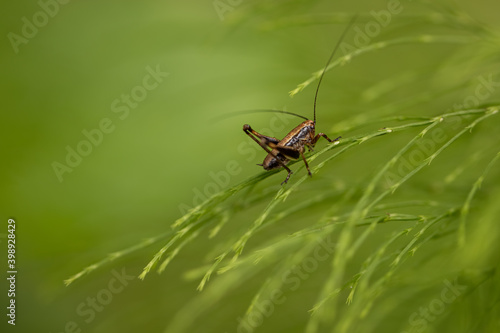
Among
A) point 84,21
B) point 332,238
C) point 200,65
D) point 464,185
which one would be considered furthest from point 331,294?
point 84,21

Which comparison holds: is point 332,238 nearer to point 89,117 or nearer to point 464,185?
point 464,185

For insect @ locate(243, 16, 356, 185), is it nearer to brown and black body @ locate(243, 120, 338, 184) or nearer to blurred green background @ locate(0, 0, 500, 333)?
brown and black body @ locate(243, 120, 338, 184)

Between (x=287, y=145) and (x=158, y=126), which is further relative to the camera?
(x=158, y=126)

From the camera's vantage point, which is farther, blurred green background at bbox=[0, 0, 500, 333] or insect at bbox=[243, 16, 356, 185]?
blurred green background at bbox=[0, 0, 500, 333]

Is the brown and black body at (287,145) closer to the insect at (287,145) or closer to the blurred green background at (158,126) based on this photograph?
the insect at (287,145)

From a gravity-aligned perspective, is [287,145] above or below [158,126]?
below

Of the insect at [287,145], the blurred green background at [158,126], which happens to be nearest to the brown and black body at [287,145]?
the insect at [287,145]

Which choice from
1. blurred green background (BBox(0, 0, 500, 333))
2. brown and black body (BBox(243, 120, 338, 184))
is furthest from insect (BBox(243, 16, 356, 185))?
blurred green background (BBox(0, 0, 500, 333))

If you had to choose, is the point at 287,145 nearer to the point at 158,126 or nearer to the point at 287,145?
the point at 287,145

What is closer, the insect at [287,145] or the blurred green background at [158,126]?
the insect at [287,145]

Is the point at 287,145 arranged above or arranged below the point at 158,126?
below

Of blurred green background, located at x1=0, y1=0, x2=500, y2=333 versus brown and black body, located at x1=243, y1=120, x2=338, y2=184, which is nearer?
brown and black body, located at x1=243, y1=120, x2=338, y2=184

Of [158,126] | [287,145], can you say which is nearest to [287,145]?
[287,145]
